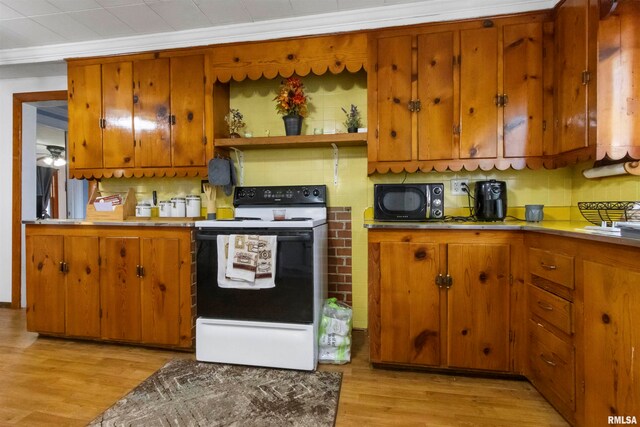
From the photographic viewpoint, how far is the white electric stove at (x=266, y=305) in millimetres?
2008

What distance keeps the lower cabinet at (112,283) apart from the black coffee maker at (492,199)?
1956 millimetres

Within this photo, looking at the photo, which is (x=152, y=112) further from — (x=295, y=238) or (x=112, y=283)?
(x=295, y=238)

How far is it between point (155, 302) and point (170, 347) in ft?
1.08

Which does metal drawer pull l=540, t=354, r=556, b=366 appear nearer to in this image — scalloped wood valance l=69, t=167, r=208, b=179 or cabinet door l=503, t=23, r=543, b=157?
cabinet door l=503, t=23, r=543, b=157

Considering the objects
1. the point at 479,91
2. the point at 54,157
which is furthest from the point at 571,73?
the point at 54,157

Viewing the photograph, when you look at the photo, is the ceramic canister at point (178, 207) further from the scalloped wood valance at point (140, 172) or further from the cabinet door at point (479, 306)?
the cabinet door at point (479, 306)

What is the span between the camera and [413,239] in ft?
6.39

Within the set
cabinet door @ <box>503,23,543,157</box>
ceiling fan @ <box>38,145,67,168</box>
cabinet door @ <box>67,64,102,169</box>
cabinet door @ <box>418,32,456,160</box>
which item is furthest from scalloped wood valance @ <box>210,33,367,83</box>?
ceiling fan @ <box>38,145,67,168</box>

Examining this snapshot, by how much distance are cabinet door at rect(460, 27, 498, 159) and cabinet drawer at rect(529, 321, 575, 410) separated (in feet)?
3.77

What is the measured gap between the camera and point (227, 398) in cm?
172

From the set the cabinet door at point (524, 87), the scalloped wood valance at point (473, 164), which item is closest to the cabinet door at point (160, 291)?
the scalloped wood valance at point (473, 164)

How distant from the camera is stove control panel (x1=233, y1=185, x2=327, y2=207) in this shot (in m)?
2.53

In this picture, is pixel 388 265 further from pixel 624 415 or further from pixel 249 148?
pixel 249 148

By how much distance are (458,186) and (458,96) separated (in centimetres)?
65
